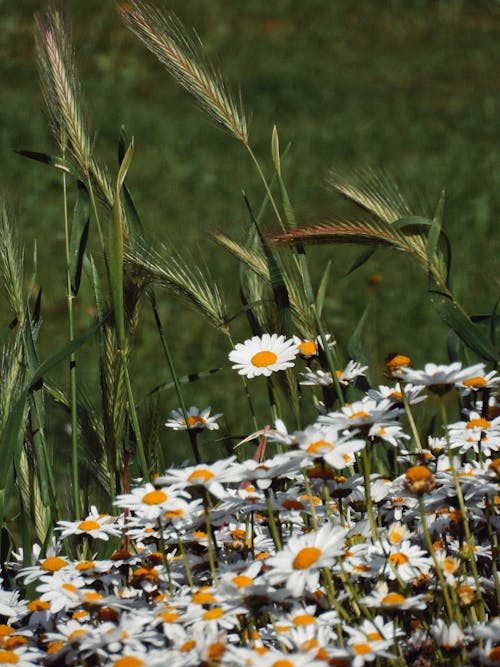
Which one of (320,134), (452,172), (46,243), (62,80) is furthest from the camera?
(320,134)

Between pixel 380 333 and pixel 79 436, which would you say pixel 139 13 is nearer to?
pixel 79 436

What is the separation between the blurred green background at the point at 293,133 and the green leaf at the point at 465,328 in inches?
75.0

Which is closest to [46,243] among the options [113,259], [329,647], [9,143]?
[9,143]

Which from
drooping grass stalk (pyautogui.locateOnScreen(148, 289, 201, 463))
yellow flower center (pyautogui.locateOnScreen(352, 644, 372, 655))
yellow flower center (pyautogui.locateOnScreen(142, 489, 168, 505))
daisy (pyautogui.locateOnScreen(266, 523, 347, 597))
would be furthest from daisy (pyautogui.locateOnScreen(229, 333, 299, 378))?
yellow flower center (pyautogui.locateOnScreen(352, 644, 372, 655))

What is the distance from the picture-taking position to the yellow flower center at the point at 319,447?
0.98 m

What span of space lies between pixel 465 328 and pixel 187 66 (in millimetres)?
546

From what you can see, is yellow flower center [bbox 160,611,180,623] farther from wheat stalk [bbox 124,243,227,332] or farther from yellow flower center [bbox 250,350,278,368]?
wheat stalk [bbox 124,243,227,332]

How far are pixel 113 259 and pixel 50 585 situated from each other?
1.27 feet

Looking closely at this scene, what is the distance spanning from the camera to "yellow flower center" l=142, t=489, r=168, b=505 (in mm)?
1093

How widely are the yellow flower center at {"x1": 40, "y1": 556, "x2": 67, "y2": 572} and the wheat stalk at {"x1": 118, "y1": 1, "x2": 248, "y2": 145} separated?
0.62 m

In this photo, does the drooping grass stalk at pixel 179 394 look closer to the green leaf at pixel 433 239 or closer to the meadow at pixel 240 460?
the meadow at pixel 240 460

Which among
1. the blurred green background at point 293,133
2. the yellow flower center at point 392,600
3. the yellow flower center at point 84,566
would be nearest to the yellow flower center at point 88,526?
the yellow flower center at point 84,566

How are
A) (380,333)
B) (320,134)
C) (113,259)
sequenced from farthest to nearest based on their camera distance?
(320,134), (380,333), (113,259)

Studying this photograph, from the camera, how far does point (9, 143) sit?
641cm
